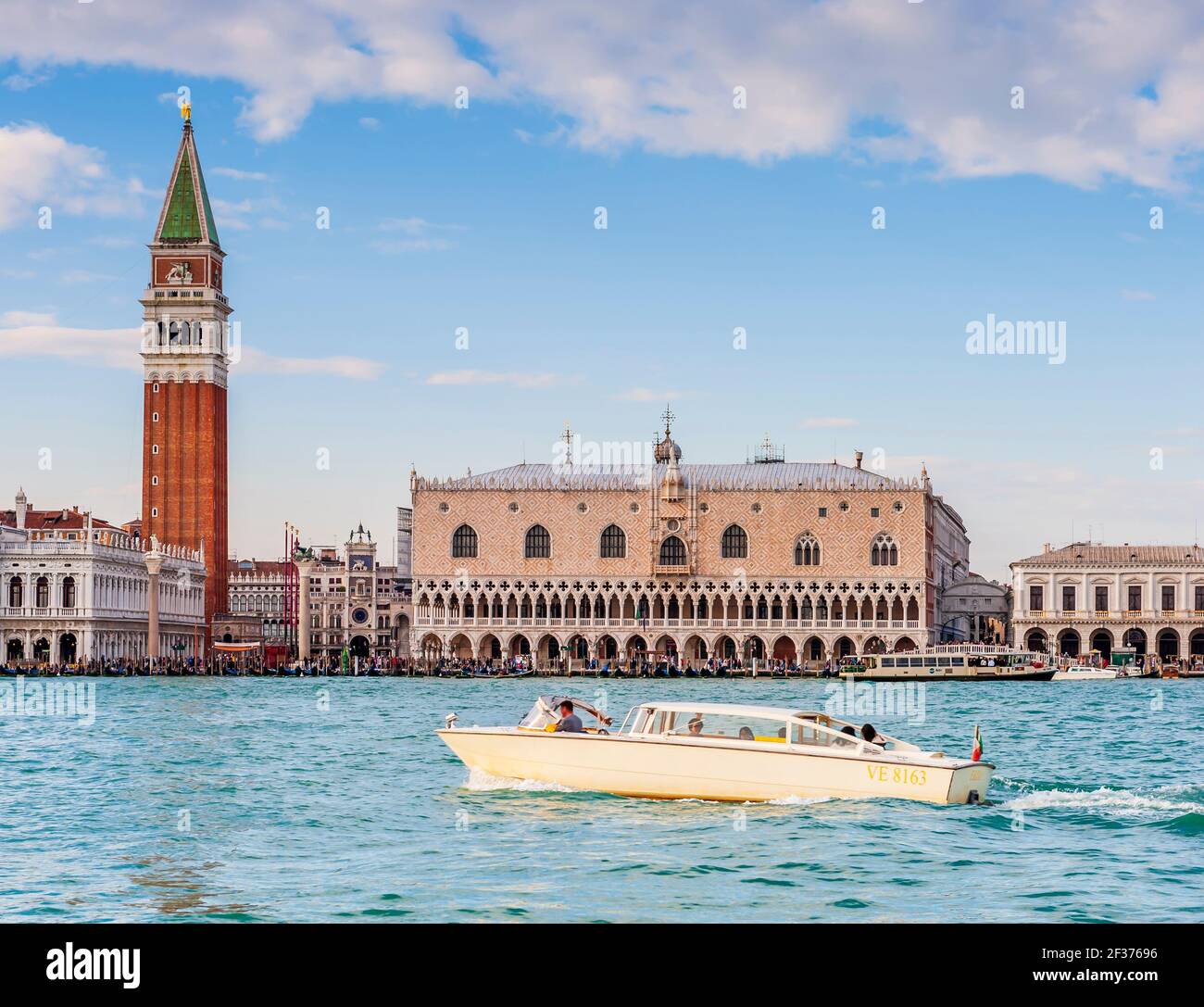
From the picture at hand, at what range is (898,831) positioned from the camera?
17672mm

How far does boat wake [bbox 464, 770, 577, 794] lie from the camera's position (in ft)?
68.7

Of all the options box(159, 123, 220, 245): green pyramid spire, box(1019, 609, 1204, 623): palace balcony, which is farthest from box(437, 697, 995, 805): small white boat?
box(159, 123, 220, 245): green pyramid spire

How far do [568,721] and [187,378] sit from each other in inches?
3560

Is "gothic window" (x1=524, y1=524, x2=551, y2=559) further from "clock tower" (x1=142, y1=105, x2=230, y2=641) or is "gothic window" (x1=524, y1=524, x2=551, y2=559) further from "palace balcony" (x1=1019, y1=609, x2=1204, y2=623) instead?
"palace balcony" (x1=1019, y1=609, x2=1204, y2=623)

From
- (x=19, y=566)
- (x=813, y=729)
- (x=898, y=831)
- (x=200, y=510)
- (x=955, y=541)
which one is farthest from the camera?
(x=955, y=541)

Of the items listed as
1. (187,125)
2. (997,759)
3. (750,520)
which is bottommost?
(997,759)

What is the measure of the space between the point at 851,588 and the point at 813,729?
259 feet

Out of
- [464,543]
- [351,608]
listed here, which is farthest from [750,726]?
[351,608]

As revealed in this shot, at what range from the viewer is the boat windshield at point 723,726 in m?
20.0

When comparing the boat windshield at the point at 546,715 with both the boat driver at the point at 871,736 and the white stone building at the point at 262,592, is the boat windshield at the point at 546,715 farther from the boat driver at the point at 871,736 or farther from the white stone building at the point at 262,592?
the white stone building at the point at 262,592

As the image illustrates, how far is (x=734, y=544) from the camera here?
98.7 metres
